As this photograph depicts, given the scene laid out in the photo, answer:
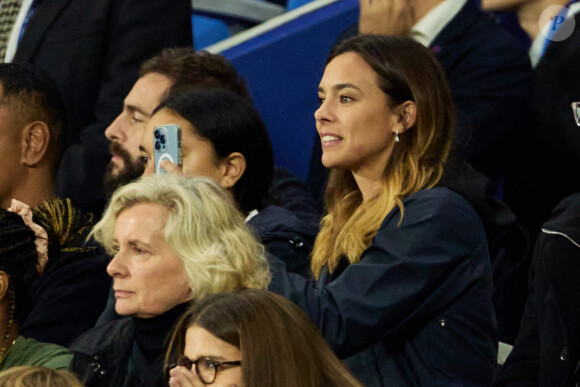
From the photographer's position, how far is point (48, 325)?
3.09m

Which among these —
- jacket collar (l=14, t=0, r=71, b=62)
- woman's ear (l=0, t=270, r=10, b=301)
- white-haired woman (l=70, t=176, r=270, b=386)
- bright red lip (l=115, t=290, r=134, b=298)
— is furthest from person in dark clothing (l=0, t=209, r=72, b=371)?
jacket collar (l=14, t=0, r=71, b=62)

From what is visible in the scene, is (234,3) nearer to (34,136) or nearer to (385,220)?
(34,136)

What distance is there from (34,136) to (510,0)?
176cm

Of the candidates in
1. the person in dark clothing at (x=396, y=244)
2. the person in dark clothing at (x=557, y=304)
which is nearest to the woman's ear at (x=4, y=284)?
the person in dark clothing at (x=396, y=244)

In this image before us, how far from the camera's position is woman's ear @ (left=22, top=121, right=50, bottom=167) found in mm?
3822

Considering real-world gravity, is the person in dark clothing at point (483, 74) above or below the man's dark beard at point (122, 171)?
above

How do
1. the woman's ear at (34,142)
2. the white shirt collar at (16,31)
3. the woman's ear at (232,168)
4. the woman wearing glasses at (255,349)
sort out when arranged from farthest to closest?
the white shirt collar at (16,31), the woman's ear at (34,142), the woman's ear at (232,168), the woman wearing glasses at (255,349)

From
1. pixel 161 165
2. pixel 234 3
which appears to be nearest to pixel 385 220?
pixel 161 165

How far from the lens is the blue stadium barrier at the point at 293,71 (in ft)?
13.8

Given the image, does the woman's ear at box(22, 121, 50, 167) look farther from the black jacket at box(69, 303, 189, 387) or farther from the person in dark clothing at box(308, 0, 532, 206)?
the person in dark clothing at box(308, 0, 532, 206)

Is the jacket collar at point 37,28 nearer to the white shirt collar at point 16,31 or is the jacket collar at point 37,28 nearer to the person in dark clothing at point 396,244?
the white shirt collar at point 16,31

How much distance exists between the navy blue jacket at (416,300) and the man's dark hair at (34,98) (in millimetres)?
1684

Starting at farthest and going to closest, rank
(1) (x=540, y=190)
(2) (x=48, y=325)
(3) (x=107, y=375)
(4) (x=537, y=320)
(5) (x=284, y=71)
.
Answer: (5) (x=284, y=71) < (1) (x=540, y=190) < (2) (x=48, y=325) < (3) (x=107, y=375) < (4) (x=537, y=320)

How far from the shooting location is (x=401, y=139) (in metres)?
2.70
